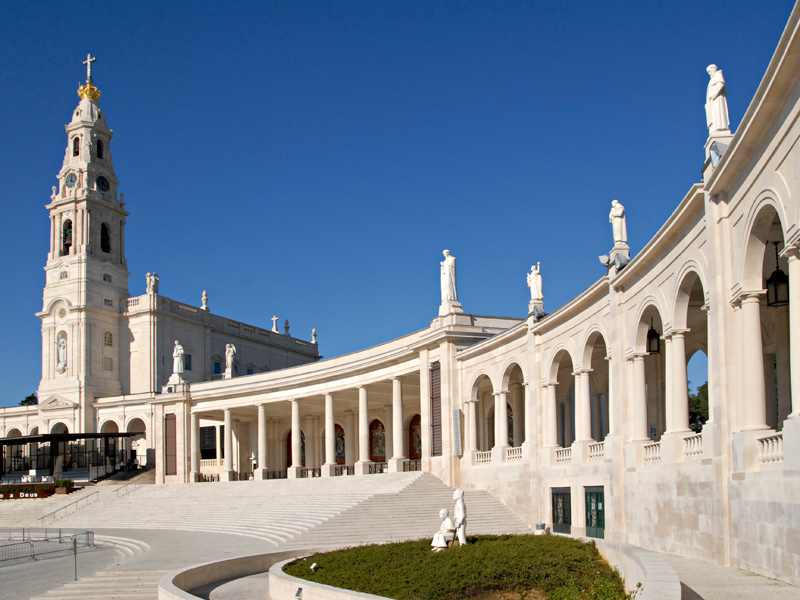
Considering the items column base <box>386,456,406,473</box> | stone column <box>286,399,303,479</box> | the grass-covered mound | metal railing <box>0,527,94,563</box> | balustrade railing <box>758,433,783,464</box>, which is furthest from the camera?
stone column <box>286,399,303,479</box>

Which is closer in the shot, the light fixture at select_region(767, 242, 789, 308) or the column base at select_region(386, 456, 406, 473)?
the light fixture at select_region(767, 242, 789, 308)

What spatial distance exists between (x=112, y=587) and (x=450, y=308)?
2366 cm

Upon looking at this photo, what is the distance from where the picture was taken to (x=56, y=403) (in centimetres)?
7281

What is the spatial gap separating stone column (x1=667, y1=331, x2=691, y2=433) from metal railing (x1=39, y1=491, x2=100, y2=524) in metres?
40.0

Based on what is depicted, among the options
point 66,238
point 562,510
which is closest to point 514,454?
point 562,510

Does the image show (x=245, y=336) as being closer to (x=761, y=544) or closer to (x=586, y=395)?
(x=586, y=395)

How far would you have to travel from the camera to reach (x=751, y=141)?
680 inches

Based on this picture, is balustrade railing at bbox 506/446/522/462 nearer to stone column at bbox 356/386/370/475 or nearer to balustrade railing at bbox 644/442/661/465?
stone column at bbox 356/386/370/475

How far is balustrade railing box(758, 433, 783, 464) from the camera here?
648 inches

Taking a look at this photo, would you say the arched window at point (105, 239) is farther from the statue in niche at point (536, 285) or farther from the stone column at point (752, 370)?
the stone column at point (752, 370)

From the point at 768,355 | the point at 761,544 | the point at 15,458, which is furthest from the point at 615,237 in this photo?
the point at 15,458

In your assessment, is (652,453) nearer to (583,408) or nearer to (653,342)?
(653,342)

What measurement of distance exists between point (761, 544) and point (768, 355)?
10.5 m

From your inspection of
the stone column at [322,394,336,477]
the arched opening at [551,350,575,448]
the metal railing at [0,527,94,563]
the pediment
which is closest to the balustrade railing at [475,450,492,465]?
the arched opening at [551,350,575,448]
